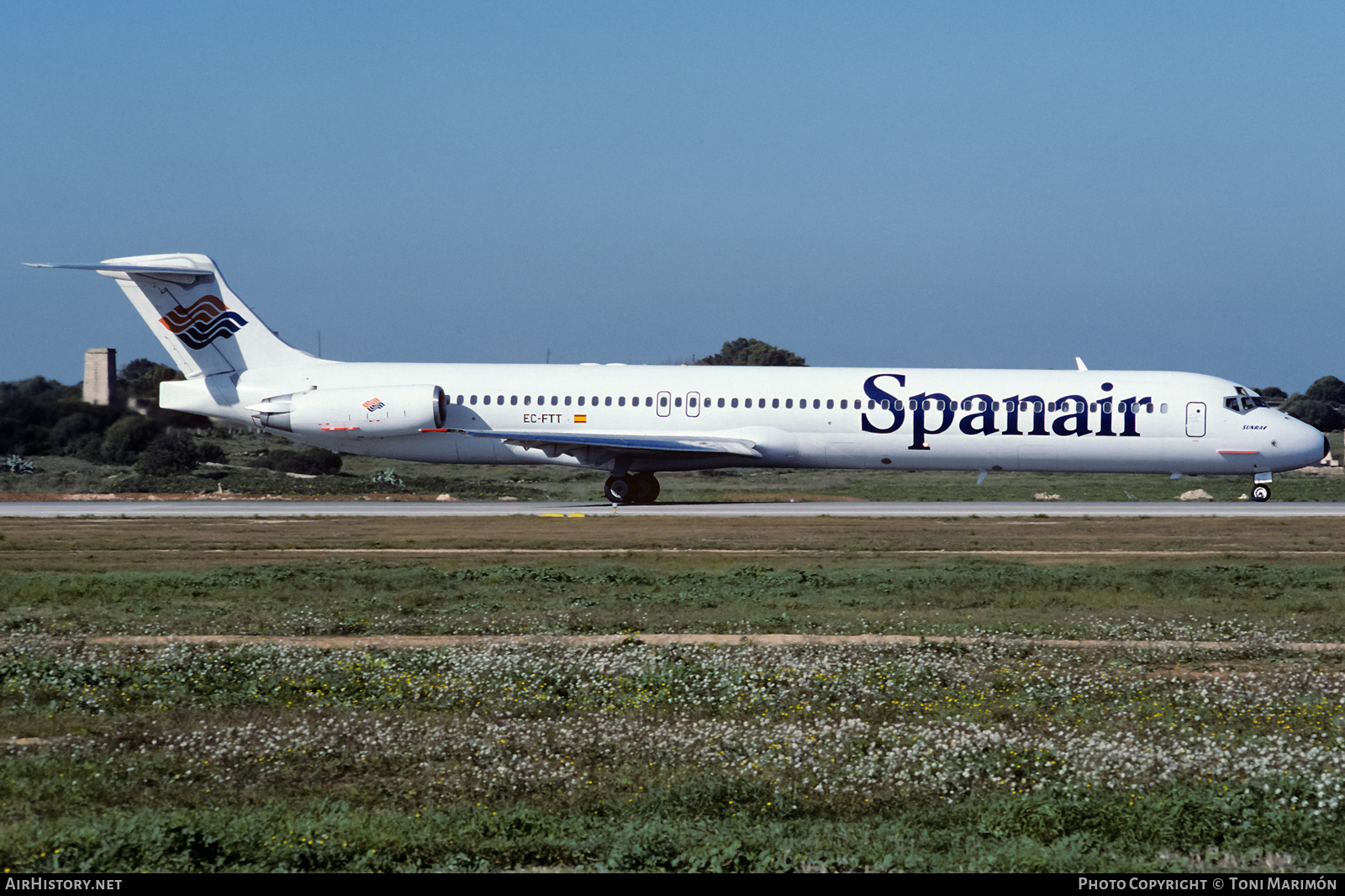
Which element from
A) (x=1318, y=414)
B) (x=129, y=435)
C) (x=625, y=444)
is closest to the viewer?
(x=625, y=444)

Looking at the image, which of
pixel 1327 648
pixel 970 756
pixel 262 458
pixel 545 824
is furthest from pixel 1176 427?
pixel 262 458

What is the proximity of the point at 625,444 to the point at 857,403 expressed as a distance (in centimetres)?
688

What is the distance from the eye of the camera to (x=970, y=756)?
8.99 metres

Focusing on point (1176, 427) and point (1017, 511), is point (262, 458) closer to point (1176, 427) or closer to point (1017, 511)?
point (1017, 511)

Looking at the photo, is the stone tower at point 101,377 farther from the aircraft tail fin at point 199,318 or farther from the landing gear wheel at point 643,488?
the landing gear wheel at point 643,488

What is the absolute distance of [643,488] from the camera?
3769 cm

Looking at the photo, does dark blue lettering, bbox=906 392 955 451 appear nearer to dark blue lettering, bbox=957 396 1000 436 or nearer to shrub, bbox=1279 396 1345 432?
dark blue lettering, bbox=957 396 1000 436

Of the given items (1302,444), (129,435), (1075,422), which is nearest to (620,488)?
(1075,422)

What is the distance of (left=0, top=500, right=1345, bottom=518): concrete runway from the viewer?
1304 inches

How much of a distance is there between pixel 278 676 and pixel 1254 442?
31280mm

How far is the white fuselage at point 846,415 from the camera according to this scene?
35438 millimetres

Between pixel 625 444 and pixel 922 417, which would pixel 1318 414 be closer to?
pixel 922 417

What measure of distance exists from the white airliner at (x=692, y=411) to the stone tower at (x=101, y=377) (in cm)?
318

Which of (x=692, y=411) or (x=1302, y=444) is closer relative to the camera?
(x=1302, y=444)
